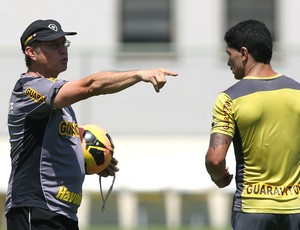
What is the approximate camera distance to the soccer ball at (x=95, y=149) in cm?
862

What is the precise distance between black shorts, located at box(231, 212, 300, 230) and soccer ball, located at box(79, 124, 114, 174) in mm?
1337

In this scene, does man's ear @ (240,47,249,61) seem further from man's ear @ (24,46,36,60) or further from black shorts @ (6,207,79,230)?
black shorts @ (6,207,79,230)

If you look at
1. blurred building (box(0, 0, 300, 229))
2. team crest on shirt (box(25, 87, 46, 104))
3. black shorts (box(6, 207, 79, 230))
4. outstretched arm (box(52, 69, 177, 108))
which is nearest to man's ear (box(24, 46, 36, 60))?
team crest on shirt (box(25, 87, 46, 104))

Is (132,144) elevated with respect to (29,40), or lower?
lower


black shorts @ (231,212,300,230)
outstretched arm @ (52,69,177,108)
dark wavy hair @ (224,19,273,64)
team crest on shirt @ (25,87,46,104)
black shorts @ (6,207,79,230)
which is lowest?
black shorts @ (6,207,79,230)

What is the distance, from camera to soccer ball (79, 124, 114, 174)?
340 inches

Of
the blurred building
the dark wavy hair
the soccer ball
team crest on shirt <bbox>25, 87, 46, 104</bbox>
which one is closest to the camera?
the dark wavy hair

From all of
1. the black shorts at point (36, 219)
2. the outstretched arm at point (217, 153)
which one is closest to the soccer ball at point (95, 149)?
the black shorts at point (36, 219)

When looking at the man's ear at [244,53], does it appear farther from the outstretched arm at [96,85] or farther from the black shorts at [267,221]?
the black shorts at [267,221]

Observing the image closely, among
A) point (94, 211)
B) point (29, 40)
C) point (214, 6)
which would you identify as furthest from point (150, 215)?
point (29, 40)

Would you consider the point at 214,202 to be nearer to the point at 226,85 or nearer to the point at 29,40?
the point at 226,85

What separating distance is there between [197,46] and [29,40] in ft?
40.3

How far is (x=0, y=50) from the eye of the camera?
19.2 metres

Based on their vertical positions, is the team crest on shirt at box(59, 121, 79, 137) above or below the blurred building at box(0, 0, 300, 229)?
above
